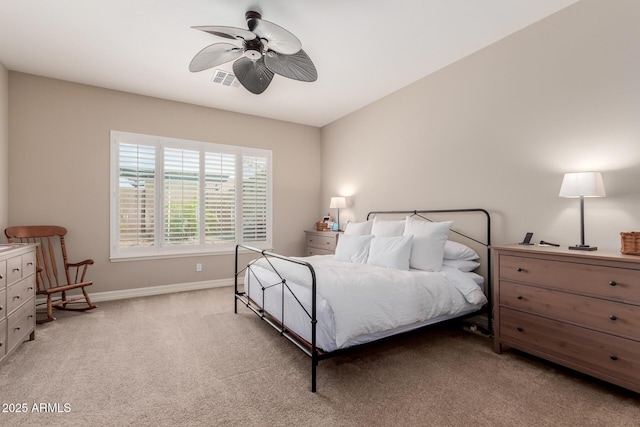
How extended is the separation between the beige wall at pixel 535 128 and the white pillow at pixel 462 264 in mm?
334

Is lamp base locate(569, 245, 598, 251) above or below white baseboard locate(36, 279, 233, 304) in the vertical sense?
above

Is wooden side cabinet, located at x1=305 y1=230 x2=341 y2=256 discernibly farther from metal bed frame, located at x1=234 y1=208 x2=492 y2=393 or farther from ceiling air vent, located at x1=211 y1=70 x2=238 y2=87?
ceiling air vent, located at x1=211 y1=70 x2=238 y2=87

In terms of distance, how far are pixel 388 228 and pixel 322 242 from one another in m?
1.63

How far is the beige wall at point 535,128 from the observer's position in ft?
7.64

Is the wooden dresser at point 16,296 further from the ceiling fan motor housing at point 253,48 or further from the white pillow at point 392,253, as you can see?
the white pillow at point 392,253

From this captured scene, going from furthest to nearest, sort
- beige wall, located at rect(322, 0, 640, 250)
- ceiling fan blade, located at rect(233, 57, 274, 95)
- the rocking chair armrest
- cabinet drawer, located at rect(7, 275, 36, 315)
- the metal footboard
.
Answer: the rocking chair armrest < ceiling fan blade, located at rect(233, 57, 274, 95) < cabinet drawer, located at rect(7, 275, 36, 315) < beige wall, located at rect(322, 0, 640, 250) < the metal footboard

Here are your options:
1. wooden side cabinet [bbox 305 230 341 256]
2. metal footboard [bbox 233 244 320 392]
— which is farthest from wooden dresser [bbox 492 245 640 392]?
wooden side cabinet [bbox 305 230 341 256]

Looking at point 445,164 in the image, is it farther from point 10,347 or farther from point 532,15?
point 10,347

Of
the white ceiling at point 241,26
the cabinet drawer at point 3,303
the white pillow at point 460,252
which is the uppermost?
the white ceiling at point 241,26

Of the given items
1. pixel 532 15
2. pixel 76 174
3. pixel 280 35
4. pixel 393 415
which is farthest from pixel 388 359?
pixel 76 174

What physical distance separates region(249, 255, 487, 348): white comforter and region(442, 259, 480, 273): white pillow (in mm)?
145

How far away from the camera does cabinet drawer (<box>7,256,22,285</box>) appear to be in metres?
2.45

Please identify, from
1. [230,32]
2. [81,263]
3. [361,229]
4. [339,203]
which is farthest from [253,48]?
[81,263]

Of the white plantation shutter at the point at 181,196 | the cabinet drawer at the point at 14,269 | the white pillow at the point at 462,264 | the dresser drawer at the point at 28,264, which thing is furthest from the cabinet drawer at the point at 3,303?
the white pillow at the point at 462,264
